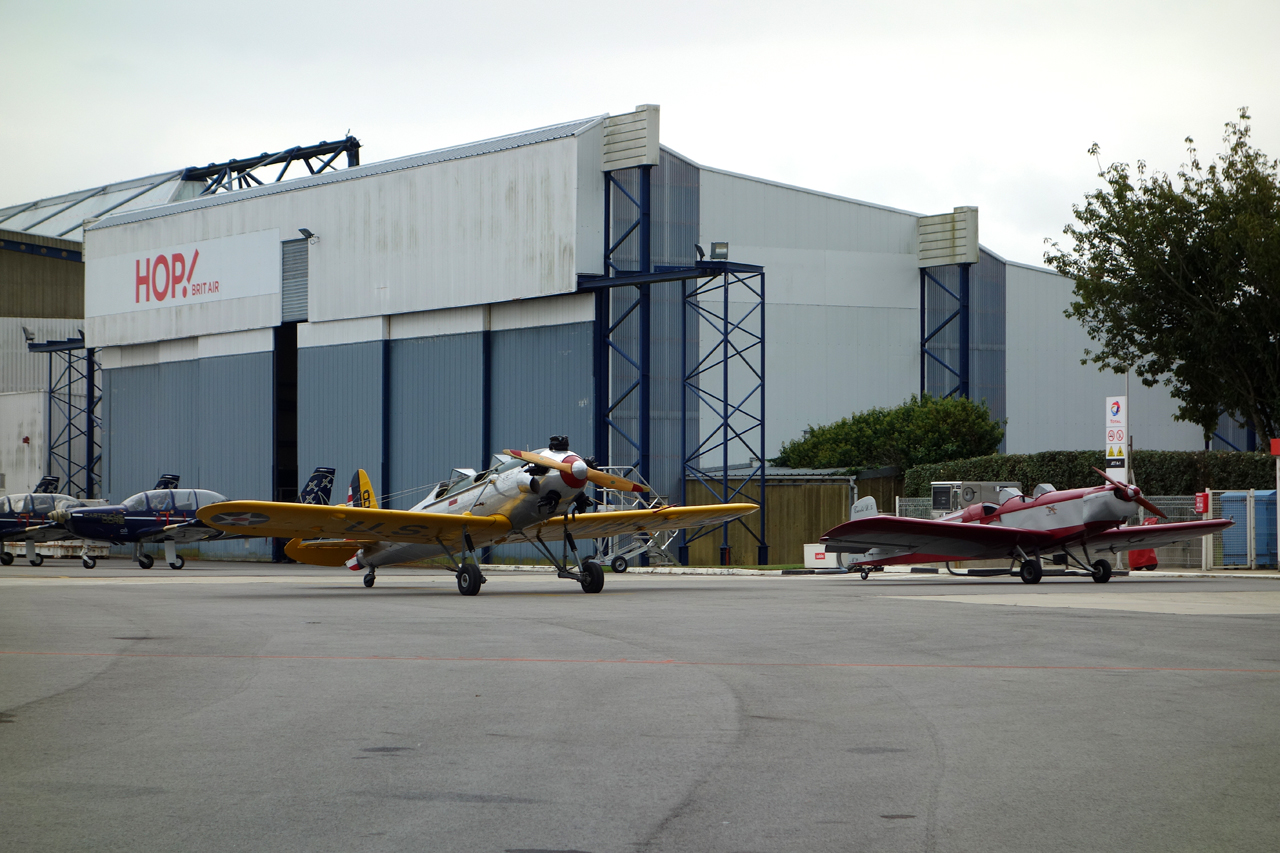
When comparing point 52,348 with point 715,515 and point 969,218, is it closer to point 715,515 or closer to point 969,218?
point 969,218

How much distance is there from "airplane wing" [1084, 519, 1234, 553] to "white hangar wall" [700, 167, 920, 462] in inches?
917

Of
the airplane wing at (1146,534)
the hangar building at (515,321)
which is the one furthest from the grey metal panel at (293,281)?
the airplane wing at (1146,534)

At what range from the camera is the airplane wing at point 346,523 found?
1883cm

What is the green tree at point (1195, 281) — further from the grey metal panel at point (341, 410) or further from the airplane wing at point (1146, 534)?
the grey metal panel at point (341, 410)

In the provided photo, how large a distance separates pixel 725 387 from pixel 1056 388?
867 inches

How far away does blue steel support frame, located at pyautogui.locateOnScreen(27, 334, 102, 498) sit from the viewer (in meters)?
56.3

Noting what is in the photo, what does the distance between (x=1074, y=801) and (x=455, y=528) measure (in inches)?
627

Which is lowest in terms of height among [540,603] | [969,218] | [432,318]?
[540,603]

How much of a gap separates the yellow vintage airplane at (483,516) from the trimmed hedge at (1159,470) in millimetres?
16714

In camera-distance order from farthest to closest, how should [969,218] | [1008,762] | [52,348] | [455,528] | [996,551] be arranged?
[52,348], [969,218], [996,551], [455,528], [1008,762]

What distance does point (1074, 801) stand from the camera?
210 inches

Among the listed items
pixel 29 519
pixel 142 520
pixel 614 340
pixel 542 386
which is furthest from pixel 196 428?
pixel 614 340

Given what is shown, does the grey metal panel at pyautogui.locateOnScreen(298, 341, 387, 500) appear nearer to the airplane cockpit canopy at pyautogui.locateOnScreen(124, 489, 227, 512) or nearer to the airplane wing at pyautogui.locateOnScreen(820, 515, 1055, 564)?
the airplane cockpit canopy at pyautogui.locateOnScreen(124, 489, 227, 512)

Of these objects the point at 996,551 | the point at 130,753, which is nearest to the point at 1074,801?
the point at 130,753
